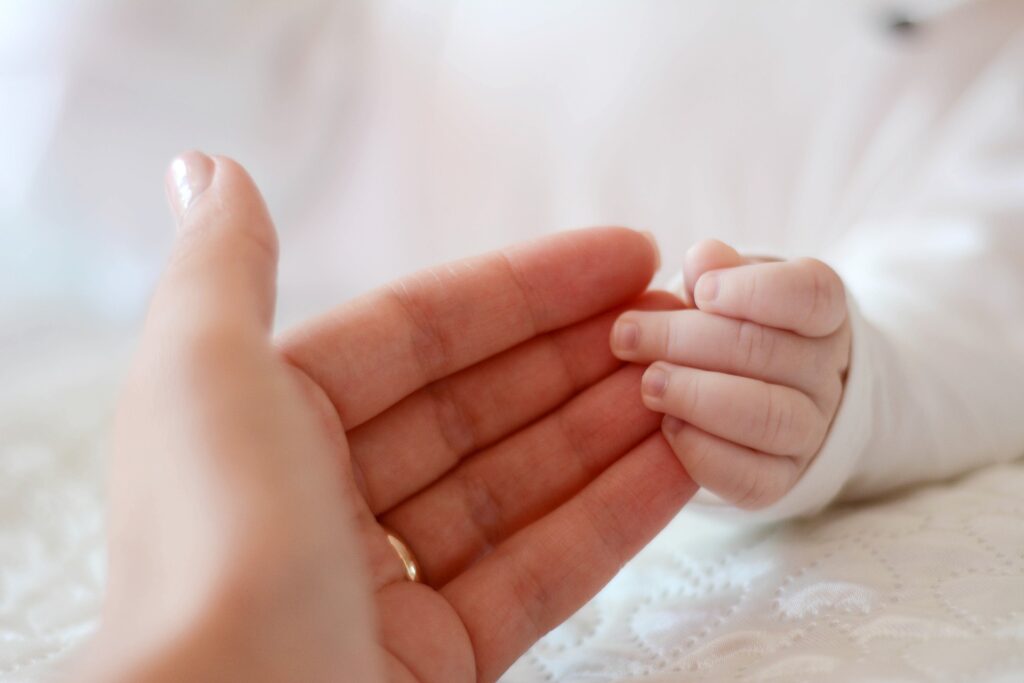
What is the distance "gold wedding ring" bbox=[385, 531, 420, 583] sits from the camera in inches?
18.1

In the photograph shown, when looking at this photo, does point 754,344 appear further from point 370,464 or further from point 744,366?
point 370,464

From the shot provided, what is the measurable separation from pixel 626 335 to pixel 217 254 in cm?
23

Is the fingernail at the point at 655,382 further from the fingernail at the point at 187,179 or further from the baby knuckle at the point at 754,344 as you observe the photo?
the fingernail at the point at 187,179

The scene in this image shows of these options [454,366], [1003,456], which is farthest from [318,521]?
[1003,456]

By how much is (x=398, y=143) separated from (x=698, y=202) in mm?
256

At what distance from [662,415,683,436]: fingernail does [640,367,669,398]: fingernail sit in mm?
17

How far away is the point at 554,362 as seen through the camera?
20.6 inches

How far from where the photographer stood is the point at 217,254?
0.37m

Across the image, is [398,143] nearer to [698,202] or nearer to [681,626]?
[698,202]

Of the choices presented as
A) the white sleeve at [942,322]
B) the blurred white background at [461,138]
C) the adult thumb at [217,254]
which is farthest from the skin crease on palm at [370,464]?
the blurred white background at [461,138]

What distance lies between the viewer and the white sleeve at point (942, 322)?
0.54m

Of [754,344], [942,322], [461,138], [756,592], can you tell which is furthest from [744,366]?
[461,138]

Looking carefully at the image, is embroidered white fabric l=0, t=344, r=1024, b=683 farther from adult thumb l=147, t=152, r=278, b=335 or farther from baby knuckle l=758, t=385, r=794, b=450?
adult thumb l=147, t=152, r=278, b=335

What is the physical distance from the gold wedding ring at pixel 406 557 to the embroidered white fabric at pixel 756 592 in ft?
0.24
